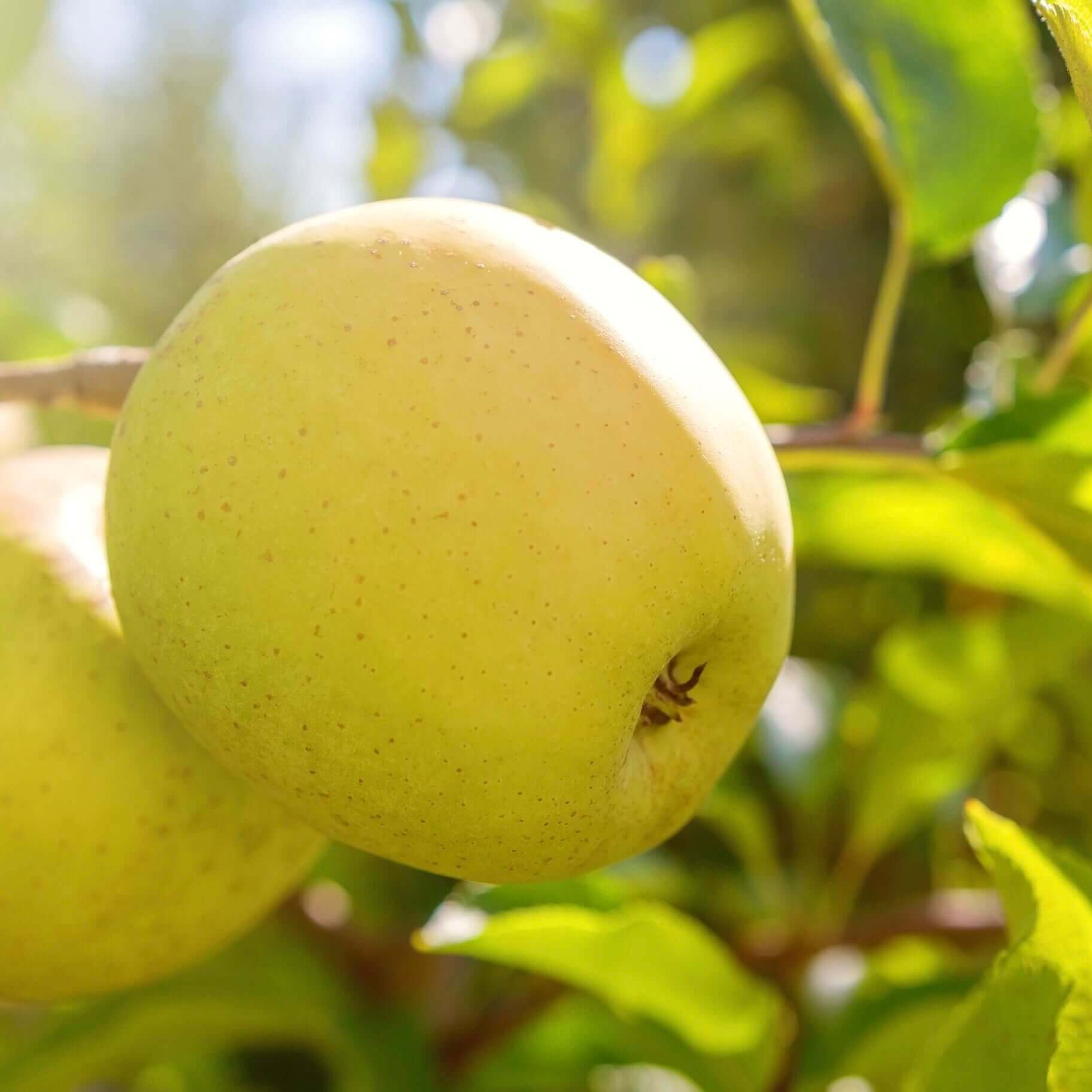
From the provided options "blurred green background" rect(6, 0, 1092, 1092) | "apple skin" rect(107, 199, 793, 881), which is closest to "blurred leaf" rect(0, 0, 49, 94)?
"blurred green background" rect(6, 0, 1092, 1092)

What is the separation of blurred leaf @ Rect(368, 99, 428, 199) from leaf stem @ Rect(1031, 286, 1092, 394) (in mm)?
1011

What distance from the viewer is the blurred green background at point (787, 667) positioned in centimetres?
81

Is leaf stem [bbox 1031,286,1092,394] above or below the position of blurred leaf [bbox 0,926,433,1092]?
above

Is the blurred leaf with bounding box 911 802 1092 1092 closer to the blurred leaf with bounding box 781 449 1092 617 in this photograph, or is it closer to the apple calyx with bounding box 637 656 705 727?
the apple calyx with bounding box 637 656 705 727

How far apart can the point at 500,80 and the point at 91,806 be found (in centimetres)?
121

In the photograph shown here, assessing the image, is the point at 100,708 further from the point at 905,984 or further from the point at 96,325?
the point at 96,325

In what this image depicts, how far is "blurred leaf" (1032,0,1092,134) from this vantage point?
0.36m

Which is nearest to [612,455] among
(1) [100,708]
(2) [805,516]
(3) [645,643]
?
(3) [645,643]

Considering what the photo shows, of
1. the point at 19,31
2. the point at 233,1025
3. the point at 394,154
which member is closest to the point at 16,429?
the point at 19,31

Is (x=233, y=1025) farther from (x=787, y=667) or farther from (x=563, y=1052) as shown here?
(x=787, y=667)

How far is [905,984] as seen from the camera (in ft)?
2.55

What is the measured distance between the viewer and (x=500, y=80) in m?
1.46

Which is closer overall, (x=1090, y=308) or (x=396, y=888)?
(x=1090, y=308)

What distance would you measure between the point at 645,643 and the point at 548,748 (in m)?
0.05
